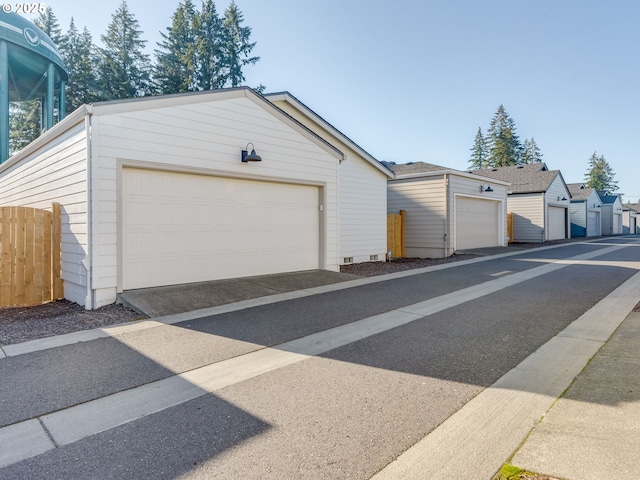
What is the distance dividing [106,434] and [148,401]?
49 centimetres

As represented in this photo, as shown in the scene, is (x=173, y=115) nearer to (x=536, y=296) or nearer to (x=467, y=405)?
(x=467, y=405)

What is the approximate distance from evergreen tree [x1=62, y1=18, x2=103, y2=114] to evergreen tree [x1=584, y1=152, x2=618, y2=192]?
75.3 meters

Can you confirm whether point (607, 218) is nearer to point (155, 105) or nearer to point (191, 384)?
point (155, 105)

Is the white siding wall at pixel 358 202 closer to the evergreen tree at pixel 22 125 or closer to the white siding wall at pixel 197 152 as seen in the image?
the white siding wall at pixel 197 152

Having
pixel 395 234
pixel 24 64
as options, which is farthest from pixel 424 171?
pixel 24 64

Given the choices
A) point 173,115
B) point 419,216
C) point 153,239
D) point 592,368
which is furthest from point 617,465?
point 419,216

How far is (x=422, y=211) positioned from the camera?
15352mm

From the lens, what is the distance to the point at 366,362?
3869 mm

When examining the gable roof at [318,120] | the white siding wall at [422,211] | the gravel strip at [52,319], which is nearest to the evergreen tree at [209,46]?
the white siding wall at [422,211]

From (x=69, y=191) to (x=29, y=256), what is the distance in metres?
1.43

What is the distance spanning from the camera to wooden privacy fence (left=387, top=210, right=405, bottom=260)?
48.5ft

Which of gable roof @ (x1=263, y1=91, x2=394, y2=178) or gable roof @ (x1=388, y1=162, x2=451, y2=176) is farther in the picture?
gable roof @ (x1=388, y1=162, x2=451, y2=176)

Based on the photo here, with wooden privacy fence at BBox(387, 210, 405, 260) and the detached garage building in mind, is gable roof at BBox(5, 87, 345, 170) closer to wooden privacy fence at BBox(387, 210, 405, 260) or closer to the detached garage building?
the detached garage building

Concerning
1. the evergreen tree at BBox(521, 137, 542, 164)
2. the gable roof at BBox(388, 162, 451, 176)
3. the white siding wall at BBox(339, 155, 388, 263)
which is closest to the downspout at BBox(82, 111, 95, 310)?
the white siding wall at BBox(339, 155, 388, 263)
